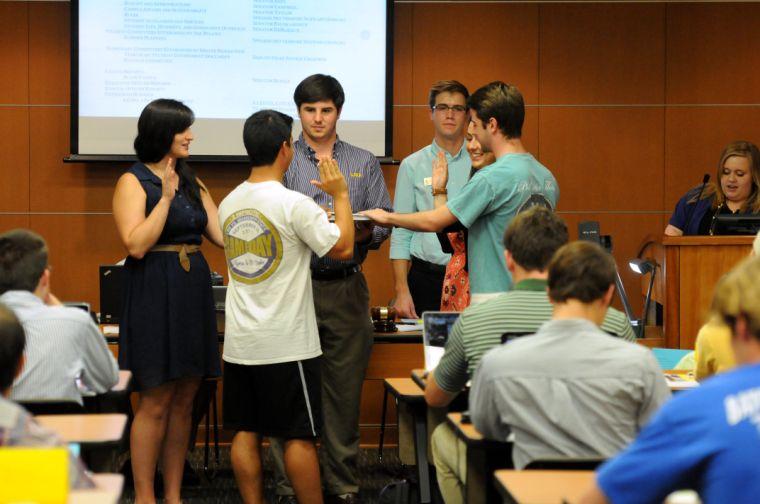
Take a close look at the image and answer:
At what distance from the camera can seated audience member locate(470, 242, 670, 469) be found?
2428 millimetres

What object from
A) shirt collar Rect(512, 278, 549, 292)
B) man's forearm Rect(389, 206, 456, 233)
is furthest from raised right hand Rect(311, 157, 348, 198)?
shirt collar Rect(512, 278, 549, 292)

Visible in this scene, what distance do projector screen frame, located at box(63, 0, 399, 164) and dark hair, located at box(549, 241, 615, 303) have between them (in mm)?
4128

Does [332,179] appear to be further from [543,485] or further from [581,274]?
[543,485]

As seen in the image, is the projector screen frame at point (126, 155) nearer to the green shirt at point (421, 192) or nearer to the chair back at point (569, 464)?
the green shirt at point (421, 192)

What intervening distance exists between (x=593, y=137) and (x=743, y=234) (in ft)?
6.91

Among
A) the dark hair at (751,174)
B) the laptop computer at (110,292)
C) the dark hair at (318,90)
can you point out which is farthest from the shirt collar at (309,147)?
Answer: the dark hair at (751,174)

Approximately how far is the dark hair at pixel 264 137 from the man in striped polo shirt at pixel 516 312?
106 centimetres

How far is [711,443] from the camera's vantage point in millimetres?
1576

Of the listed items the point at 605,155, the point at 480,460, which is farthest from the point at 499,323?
the point at 605,155

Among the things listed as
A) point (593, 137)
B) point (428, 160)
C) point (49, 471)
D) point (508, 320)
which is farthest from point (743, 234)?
point (49, 471)

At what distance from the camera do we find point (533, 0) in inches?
269

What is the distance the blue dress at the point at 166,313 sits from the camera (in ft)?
12.7

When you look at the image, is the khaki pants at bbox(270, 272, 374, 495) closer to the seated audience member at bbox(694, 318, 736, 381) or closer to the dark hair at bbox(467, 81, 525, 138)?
the dark hair at bbox(467, 81, 525, 138)

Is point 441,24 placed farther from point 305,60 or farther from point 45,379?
point 45,379
